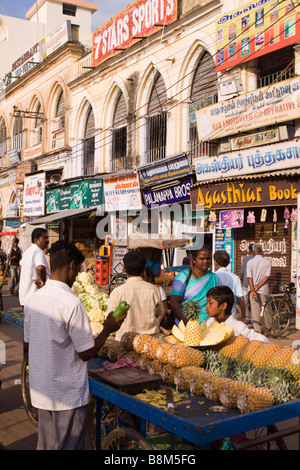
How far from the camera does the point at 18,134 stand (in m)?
29.8

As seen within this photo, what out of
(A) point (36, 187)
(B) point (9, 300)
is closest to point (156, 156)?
(B) point (9, 300)

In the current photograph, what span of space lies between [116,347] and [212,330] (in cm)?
84

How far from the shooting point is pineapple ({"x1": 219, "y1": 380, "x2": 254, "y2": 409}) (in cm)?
303

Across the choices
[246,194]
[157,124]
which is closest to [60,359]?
[246,194]

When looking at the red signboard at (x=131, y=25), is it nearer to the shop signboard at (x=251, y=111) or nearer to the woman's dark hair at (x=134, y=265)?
→ the shop signboard at (x=251, y=111)

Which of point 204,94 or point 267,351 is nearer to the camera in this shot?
point 267,351

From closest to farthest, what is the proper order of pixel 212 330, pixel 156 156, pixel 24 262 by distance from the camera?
pixel 212 330 → pixel 24 262 → pixel 156 156

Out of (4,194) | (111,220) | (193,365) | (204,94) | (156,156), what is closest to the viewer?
(193,365)

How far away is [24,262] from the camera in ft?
22.4

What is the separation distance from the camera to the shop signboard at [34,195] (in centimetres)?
2450

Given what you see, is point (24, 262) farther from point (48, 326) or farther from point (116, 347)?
point (48, 326)

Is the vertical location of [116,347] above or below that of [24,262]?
below

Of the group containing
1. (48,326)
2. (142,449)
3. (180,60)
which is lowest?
(142,449)

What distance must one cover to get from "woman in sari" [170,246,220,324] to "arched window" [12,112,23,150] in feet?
83.8
